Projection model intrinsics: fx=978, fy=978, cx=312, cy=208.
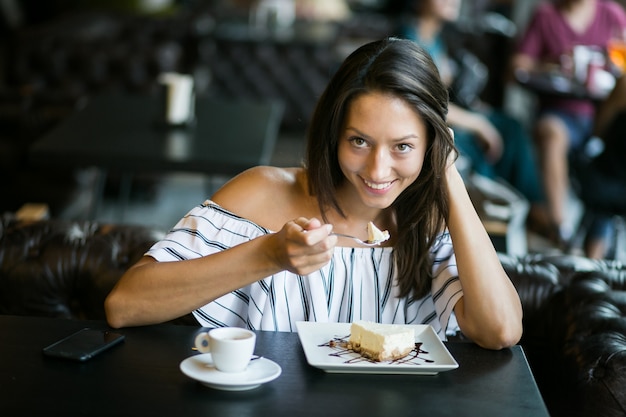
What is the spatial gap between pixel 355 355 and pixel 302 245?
228 mm

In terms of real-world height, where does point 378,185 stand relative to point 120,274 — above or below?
above

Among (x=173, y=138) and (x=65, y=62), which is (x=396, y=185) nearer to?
(x=173, y=138)

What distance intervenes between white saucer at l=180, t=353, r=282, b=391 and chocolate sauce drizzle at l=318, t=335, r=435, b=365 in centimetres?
14

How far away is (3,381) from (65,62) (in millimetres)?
4093

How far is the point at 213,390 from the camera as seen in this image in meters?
1.53

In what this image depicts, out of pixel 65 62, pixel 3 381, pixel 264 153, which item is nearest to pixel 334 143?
pixel 3 381

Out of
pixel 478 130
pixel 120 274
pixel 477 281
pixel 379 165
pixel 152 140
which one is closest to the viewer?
pixel 379 165

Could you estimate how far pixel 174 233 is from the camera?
1955mm

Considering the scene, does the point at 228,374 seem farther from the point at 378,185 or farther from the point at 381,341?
the point at 378,185

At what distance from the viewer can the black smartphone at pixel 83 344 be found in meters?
1.62

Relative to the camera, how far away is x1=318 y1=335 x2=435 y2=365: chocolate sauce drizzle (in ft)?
5.49

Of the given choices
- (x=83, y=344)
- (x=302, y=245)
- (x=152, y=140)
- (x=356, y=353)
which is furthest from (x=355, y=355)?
(x=152, y=140)

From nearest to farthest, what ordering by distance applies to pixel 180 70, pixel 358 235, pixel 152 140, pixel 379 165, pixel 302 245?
pixel 302 245 < pixel 379 165 < pixel 358 235 < pixel 152 140 < pixel 180 70

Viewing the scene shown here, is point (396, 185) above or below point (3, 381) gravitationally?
above
